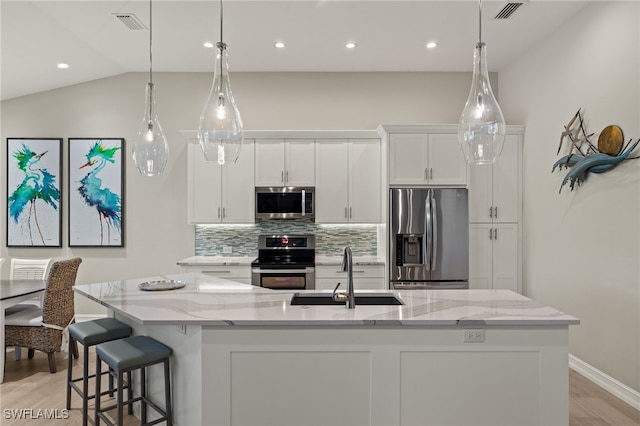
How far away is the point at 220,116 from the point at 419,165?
2714 millimetres

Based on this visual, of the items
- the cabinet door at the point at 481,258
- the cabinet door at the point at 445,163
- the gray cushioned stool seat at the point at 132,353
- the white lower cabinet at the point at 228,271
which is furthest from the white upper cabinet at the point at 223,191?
the cabinet door at the point at 481,258

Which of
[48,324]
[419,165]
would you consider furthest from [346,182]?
[48,324]

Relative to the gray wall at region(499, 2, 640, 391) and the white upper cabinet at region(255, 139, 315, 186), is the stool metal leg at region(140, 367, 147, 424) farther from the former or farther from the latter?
A: the gray wall at region(499, 2, 640, 391)

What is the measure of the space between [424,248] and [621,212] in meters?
1.79

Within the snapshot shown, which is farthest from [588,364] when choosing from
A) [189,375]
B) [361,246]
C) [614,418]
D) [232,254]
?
[232,254]

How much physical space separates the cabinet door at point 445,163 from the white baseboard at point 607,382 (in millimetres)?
2009

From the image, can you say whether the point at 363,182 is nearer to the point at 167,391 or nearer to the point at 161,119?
the point at 161,119

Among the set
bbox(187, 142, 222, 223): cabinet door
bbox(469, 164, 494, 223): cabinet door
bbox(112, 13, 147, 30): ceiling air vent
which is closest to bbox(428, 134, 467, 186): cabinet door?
bbox(469, 164, 494, 223): cabinet door

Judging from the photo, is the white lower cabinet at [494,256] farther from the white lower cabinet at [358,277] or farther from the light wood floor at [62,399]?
the light wood floor at [62,399]

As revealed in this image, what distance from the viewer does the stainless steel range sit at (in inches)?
184

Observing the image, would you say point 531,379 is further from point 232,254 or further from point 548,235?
point 232,254

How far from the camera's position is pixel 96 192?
525 cm

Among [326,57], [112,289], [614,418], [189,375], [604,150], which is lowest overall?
[614,418]

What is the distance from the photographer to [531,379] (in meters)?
2.25
